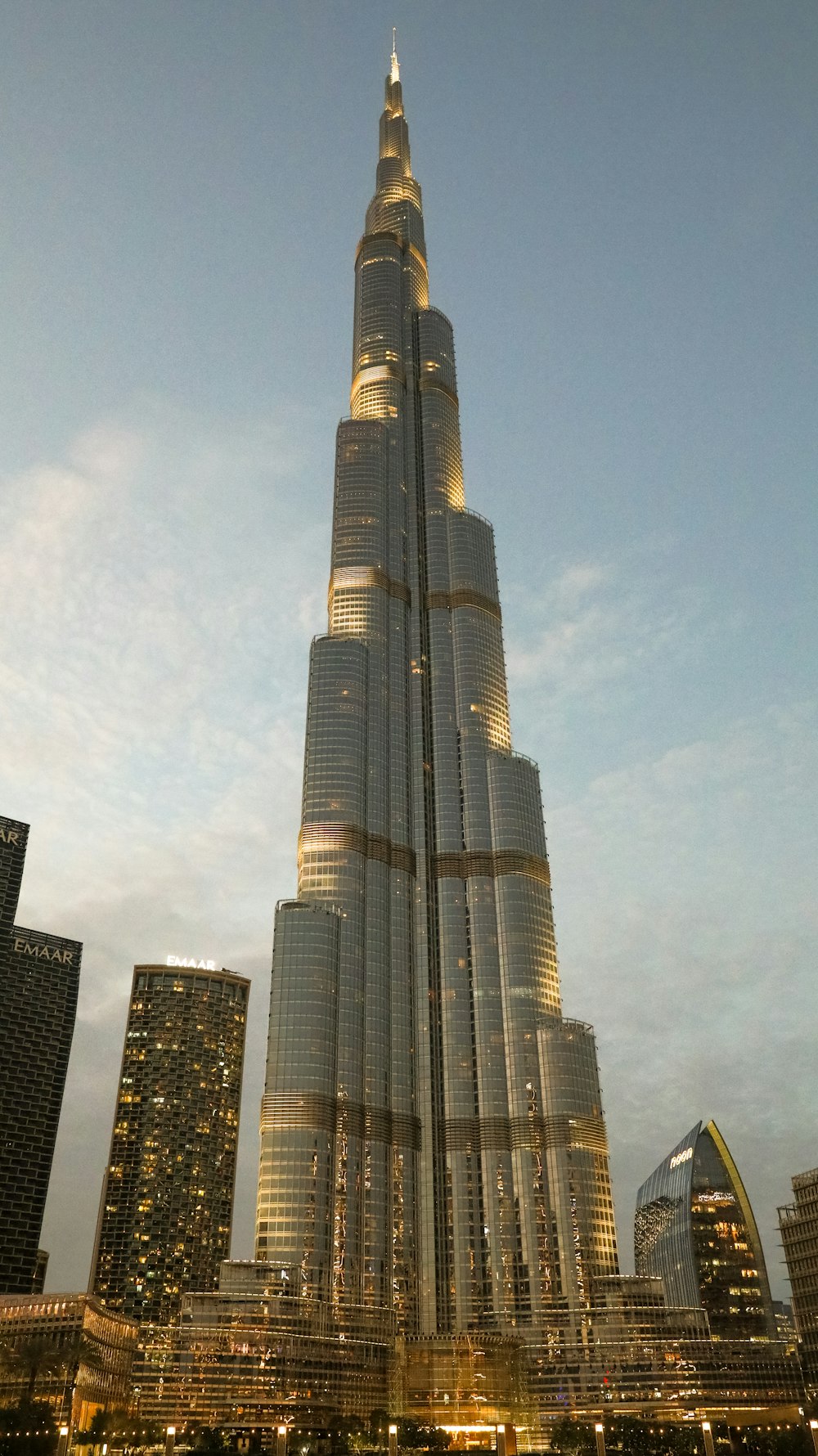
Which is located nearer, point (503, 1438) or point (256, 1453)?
point (503, 1438)

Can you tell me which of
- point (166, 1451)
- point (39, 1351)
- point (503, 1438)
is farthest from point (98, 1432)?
point (503, 1438)

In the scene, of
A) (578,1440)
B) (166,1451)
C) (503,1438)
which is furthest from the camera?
(578,1440)

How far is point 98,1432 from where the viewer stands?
188875 millimetres

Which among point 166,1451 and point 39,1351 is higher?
point 39,1351

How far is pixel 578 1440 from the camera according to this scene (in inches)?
7648

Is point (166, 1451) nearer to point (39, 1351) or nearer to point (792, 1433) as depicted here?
point (39, 1351)

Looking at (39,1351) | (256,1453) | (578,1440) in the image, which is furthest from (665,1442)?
(39,1351)

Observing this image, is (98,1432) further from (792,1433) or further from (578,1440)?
(792,1433)

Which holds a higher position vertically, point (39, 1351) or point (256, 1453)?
point (39, 1351)

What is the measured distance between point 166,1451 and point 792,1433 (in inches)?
4192

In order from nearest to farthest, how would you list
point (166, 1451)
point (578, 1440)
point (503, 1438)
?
1. point (166, 1451)
2. point (503, 1438)
3. point (578, 1440)

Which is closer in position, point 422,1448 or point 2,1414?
point 2,1414

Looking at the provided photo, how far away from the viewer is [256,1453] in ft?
640

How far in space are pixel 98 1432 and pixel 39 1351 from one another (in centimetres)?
1628
